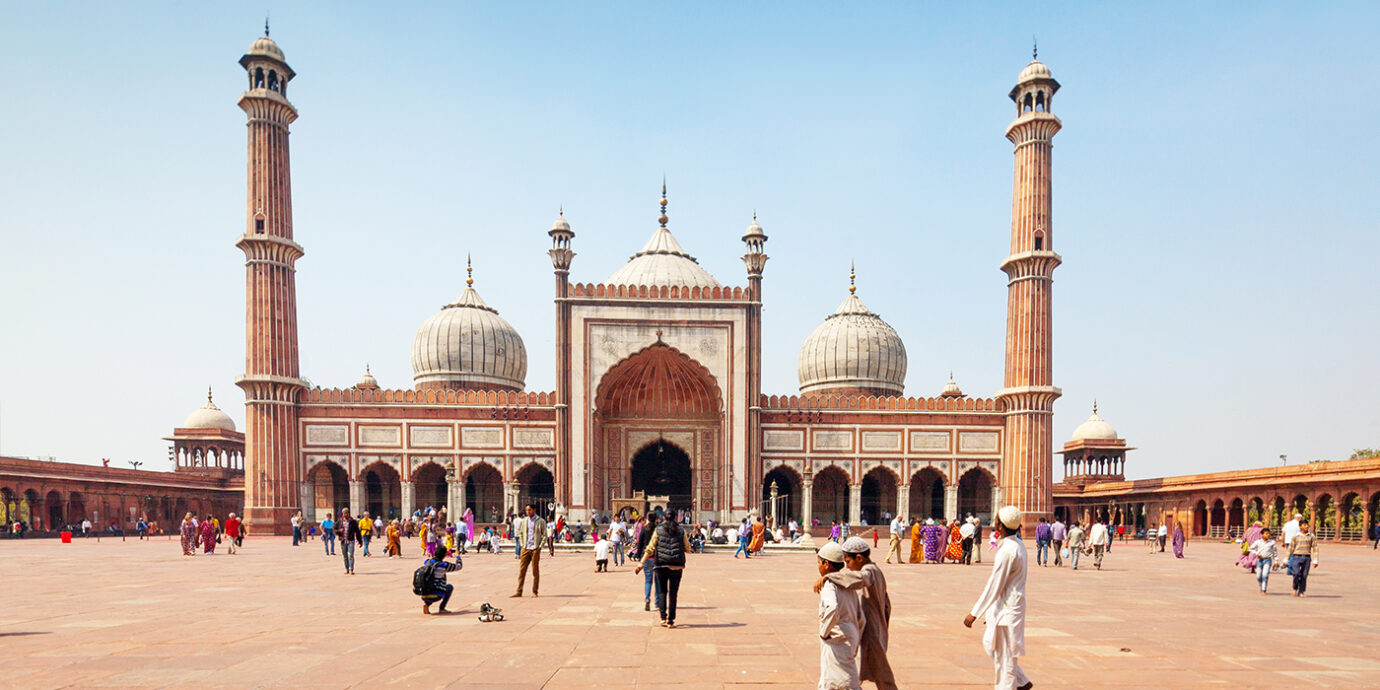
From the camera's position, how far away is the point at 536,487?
41281 mm

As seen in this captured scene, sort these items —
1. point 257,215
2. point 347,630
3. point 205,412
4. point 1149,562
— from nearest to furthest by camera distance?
point 347,630, point 1149,562, point 257,215, point 205,412

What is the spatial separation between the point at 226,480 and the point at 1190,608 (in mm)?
48411

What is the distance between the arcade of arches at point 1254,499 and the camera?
31.9 m

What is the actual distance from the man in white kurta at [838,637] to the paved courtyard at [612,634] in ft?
5.71

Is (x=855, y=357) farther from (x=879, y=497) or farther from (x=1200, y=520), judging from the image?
(x=1200, y=520)

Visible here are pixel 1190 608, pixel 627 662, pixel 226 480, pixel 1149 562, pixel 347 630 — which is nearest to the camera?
pixel 627 662

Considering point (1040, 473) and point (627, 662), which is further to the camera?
point (1040, 473)

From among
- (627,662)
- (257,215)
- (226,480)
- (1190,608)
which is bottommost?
(226,480)

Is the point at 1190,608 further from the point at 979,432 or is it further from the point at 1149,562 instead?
the point at 979,432

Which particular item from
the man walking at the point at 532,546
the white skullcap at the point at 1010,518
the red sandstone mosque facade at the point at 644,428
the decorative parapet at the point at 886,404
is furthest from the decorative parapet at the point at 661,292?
the white skullcap at the point at 1010,518

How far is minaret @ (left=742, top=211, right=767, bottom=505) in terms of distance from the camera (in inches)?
1500

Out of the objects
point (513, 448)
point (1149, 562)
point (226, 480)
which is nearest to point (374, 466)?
point (513, 448)

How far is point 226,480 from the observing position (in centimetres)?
4984

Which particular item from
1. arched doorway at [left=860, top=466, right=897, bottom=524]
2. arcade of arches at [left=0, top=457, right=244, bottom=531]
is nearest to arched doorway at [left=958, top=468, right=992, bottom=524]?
arched doorway at [left=860, top=466, right=897, bottom=524]
